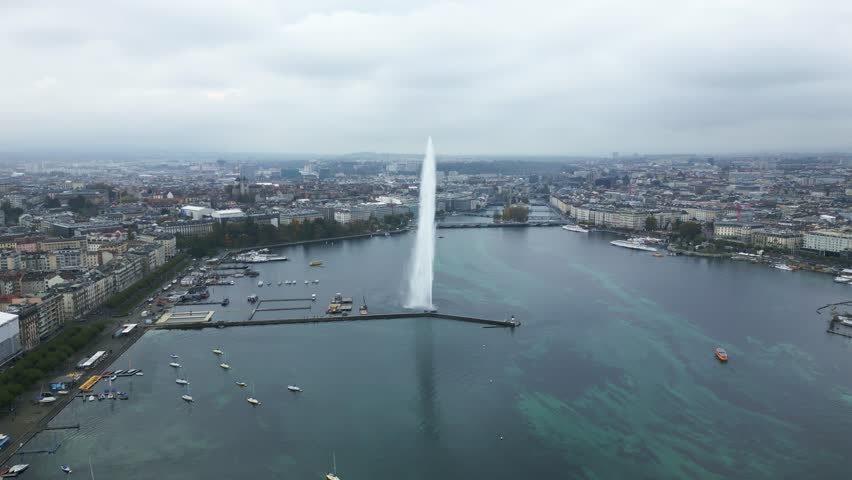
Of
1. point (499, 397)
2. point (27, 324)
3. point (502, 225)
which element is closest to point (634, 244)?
point (502, 225)

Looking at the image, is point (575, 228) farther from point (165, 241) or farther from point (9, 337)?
point (9, 337)

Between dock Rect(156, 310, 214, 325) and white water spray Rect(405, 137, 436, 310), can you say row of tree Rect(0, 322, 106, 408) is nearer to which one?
dock Rect(156, 310, 214, 325)

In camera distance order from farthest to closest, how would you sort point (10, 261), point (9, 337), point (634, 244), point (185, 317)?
point (634, 244) → point (10, 261) → point (185, 317) → point (9, 337)

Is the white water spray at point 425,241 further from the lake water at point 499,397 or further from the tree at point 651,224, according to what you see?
the tree at point 651,224

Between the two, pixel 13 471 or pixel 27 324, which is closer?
pixel 13 471

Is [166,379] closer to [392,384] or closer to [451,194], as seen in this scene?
[392,384]

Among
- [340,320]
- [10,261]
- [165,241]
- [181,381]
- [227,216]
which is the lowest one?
[181,381]

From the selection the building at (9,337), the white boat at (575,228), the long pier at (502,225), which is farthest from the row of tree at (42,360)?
the white boat at (575,228)
